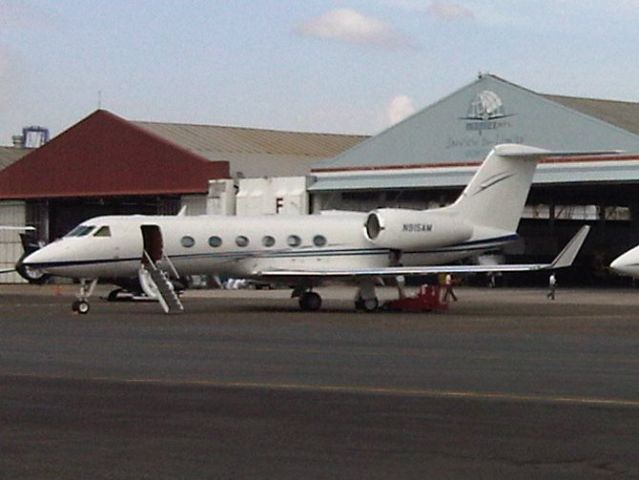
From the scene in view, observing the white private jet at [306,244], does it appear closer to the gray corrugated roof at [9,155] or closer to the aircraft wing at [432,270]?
the aircraft wing at [432,270]

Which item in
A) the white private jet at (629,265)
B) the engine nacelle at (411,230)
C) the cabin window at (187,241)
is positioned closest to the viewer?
the cabin window at (187,241)

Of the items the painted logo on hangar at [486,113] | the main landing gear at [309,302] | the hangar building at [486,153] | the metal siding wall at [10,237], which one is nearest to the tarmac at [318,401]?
the main landing gear at [309,302]

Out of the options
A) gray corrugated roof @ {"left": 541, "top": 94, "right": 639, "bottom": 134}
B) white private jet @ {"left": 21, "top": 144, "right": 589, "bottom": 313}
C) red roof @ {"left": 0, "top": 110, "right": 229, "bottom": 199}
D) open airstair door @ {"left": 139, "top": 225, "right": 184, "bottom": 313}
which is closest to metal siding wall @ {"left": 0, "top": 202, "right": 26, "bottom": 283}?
red roof @ {"left": 0, "top": 110, "right": 229, "bottom": 199}

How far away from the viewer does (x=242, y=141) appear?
243 ft

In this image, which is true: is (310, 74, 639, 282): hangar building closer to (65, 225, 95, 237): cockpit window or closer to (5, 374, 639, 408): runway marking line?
(65, 225, 95, 237): cockpit window

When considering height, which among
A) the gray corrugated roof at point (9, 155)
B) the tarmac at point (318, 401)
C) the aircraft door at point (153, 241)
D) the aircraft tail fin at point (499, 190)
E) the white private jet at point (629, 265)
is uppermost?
the gray corrugated roof at point (9, 155)

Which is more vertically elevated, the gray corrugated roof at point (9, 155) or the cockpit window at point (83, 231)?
the gray corrugated roof at point (9, 155)

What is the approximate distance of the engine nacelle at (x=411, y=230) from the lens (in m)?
A: 41.6

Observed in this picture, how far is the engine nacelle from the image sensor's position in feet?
137

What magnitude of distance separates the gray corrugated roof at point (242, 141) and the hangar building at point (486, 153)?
672 cm

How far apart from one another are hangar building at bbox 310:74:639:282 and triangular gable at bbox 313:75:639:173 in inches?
1.5

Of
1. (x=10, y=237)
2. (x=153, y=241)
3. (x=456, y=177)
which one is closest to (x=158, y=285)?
(x=153, y=241)

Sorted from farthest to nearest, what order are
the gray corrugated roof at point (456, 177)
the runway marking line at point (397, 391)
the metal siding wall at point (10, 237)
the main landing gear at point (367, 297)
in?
the metal siding wall at point (10, 237) < the gray corrugated roof at point (456, 177) < the main landing gear at point (367, 297) < the runway marking line at point (397, 391)

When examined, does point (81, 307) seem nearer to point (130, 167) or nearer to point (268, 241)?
point (268, 241)
